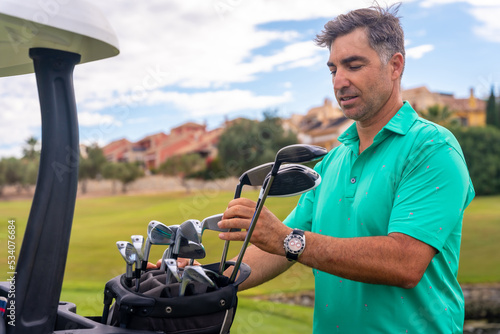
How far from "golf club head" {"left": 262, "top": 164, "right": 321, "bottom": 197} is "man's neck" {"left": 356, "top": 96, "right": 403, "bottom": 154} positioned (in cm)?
55

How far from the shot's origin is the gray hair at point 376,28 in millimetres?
1714

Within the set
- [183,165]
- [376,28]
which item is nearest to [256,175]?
[376,28]

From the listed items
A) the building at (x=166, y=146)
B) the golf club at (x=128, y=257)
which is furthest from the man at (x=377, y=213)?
the building at (x=166, y=146)

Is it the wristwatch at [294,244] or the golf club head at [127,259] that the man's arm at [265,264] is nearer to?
the wristwatch at [294,244]

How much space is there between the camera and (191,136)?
3662 cm

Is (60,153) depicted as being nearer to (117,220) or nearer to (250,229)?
(250,229)

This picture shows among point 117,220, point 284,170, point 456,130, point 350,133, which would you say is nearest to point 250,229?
point 284,170

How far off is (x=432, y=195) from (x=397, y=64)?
53 centimetres

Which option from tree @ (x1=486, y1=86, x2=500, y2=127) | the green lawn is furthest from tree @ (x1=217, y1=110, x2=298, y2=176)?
tree @ (x1=486, y1=86, x2=500, y2=127)

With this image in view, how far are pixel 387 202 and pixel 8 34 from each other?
1.10m

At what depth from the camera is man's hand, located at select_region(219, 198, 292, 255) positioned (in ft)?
4.17

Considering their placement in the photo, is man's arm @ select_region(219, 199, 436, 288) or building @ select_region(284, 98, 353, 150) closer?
man's arm @ select_region(219, 199, 436, 288)

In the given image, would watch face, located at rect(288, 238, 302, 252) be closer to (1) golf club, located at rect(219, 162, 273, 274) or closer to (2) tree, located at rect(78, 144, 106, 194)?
(1) golf club, located at rect(219, 162, 273, 274)

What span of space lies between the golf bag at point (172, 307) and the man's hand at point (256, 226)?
0.13 m
